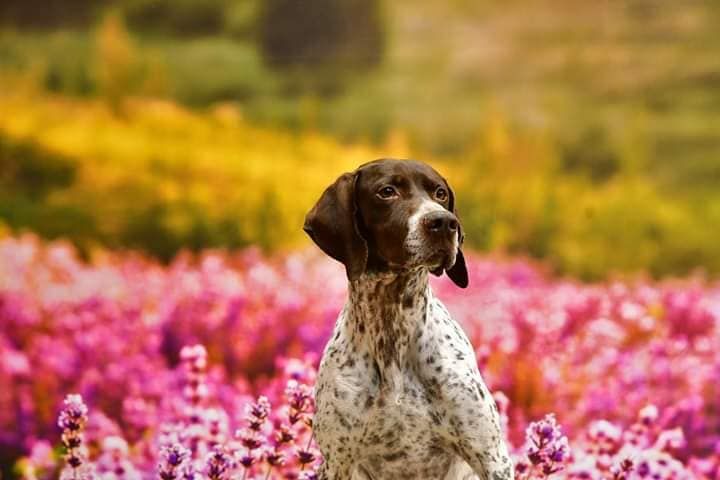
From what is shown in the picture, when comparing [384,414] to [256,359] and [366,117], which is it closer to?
[256,359]

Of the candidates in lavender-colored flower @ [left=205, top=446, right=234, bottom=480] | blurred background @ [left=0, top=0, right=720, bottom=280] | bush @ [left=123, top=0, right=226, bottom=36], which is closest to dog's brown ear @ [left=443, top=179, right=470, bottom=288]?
lavender-colored flower @ [left=205, top=446, right=234, bottom=480]

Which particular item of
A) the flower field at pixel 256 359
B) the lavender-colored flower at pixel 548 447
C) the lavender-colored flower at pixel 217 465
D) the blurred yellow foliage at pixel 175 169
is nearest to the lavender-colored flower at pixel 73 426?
the flower field at pixel 256 359

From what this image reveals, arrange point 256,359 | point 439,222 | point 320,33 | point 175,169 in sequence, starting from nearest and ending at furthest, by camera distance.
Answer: point 439,222
point 256,359
point 175,169
point 320,33

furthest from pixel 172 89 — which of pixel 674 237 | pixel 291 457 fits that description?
pixel 291 457

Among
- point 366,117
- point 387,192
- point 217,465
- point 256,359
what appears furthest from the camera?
point 366,117

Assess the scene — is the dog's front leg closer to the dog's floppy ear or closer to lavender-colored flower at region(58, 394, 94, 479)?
the dog's floppy ear

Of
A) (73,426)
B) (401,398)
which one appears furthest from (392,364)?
(73,426)

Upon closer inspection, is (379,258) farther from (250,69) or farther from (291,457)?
(250,69)

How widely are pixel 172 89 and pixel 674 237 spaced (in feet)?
11.5

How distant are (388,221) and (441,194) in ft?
0.53

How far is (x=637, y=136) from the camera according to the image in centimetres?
780

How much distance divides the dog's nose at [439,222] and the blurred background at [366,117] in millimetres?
4799

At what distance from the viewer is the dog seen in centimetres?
241

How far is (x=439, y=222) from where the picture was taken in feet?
7.57
